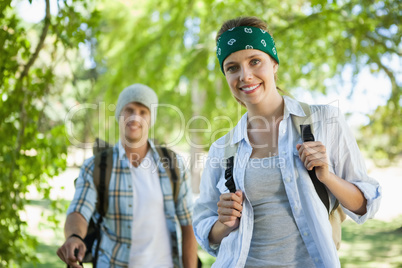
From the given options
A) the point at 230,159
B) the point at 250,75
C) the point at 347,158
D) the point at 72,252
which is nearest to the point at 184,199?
the point at 72,252

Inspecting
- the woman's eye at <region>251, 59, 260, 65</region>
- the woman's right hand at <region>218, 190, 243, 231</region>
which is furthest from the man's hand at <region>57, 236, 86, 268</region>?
the woman's eye at <region>251, 59, 260, 65</region>

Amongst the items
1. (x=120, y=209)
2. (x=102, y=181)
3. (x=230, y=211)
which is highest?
(x=102, y=181)

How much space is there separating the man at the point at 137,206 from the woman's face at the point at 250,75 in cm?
138

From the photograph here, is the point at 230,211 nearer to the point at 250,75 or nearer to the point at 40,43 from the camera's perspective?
the point at 250,75

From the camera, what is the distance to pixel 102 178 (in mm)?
3047

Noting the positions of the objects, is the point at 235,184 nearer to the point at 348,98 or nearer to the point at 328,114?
the point at 328,114

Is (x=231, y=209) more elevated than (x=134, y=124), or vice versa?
(x=134, y=124)

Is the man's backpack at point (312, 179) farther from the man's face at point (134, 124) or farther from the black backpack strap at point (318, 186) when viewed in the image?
the man's face at point (134, 124)

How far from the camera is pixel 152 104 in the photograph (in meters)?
3.39

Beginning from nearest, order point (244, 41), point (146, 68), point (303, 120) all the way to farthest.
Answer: point (303, 120)
point (244, 41)
point (146, 68)

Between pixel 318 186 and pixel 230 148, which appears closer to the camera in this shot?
pixel 318 186

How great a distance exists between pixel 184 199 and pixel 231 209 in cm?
144

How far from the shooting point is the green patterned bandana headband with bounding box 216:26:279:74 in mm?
1982

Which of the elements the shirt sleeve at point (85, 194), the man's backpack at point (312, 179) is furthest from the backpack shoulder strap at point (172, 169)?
the man's backpack at point (312, 179)
